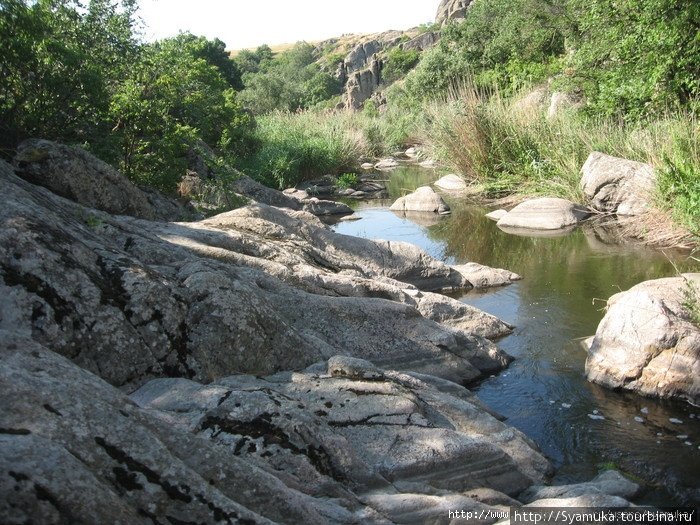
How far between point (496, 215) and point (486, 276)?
14.7ft

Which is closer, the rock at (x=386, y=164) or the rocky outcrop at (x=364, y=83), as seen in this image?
the rock at (x=386, y=164)

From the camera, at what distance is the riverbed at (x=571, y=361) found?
4.62m

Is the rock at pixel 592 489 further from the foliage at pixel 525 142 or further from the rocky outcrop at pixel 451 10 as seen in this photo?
the rocky outcrop at pixel 451 10

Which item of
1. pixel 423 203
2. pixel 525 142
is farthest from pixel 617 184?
pixel 423 203

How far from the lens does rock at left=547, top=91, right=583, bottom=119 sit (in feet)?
53.5

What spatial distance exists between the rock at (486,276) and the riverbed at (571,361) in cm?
21

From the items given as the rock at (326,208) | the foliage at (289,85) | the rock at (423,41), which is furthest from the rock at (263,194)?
the rock at (423,41)

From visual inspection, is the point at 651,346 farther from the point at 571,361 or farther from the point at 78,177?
the point at 78,177

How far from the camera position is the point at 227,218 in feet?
25.4

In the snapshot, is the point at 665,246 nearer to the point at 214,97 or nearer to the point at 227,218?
the point at 227,218

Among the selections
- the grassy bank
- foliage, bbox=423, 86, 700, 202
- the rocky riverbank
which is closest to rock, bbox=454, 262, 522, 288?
the grassy bank

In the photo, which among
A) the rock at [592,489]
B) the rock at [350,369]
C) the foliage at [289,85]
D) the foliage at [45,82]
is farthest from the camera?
the foliage at [289,85]

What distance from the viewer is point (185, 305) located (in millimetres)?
4027

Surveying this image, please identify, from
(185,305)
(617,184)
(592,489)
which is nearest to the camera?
(592,489)
